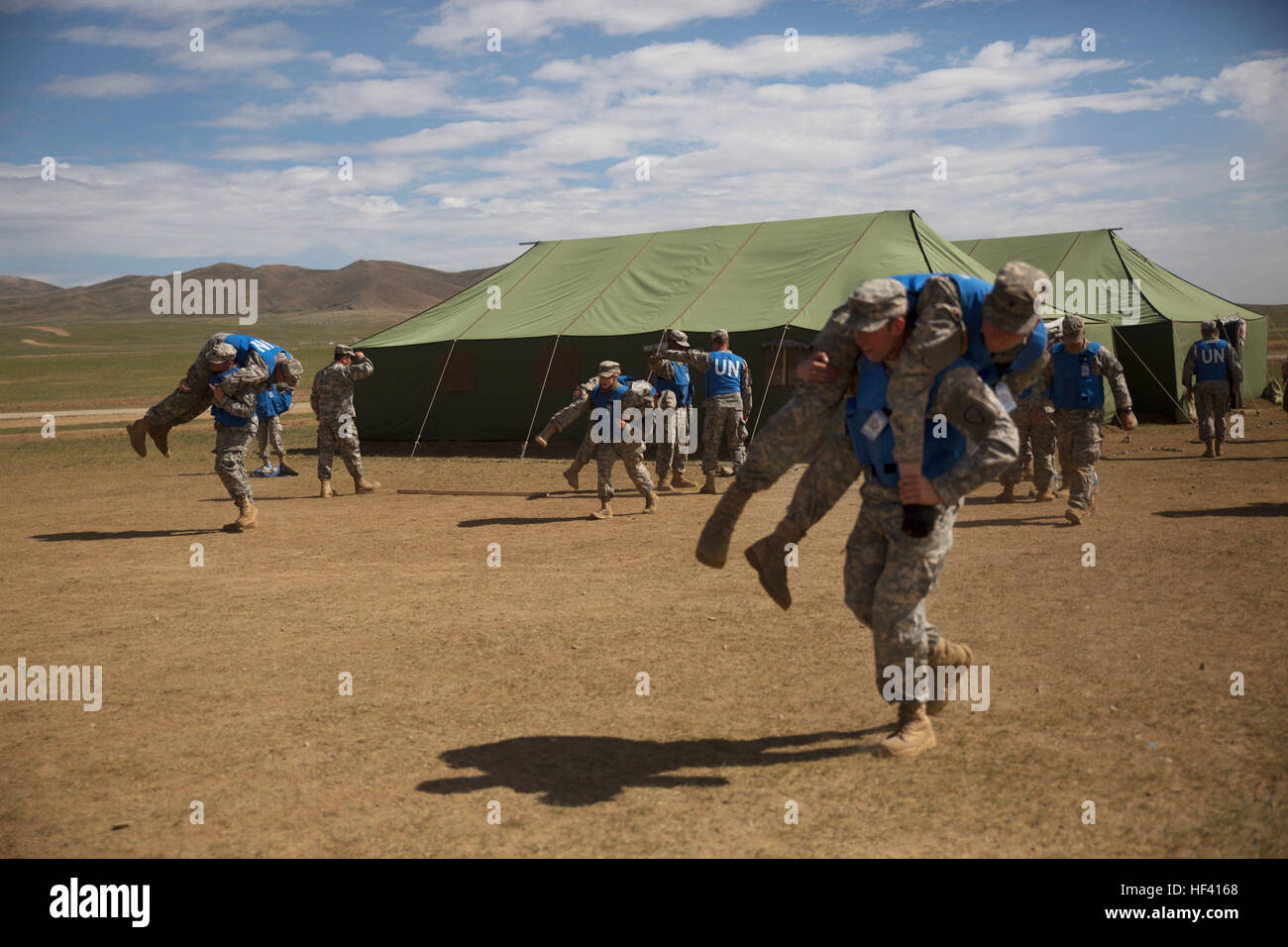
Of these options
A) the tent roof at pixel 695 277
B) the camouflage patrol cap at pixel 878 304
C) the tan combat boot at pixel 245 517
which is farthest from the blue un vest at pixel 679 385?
the camouflage patrol cap at pixel 878 304

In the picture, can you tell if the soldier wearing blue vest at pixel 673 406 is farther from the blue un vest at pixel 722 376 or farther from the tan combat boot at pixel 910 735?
the tan combat boot at pixel 910 735

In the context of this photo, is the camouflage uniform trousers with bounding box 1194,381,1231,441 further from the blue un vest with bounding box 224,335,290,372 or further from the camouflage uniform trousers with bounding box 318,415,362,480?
the blue un vest with bounding box 224,335,290,372

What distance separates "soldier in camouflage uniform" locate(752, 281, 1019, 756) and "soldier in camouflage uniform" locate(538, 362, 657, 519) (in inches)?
275

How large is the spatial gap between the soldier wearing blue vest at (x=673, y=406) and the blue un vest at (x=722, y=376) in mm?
400

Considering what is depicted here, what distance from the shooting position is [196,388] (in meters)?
11.0

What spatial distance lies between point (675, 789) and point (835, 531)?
6.55m

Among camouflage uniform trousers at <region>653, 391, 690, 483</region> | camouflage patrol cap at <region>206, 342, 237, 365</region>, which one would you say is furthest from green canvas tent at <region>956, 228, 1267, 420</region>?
camouflage patrol cap at <region>206, 342, 237, 365</region>

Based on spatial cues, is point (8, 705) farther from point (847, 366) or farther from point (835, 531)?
point (835, 531)

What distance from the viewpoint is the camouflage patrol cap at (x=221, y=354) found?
35.6 ft

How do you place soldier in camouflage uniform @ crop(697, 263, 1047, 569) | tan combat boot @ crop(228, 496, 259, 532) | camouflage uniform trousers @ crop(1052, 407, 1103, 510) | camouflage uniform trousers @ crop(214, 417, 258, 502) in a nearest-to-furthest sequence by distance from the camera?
soldier in camouflage uniform @ crop(697, 263, 1047, 569) → camouflage uniform trousers @ crop(1052, 407, 1103, 510) → camouflage uniform trousers @ crop(214, 417, 258, 502) → tan combat boot @ crop(228, 496, 259, 532)

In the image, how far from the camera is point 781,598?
4.70 meters

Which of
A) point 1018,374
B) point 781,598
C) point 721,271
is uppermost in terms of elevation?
point 721,271

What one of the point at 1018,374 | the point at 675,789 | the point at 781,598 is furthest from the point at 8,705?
the point at 1018,374

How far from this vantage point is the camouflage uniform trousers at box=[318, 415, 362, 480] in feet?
47.4
